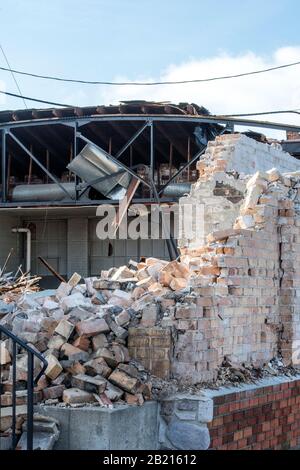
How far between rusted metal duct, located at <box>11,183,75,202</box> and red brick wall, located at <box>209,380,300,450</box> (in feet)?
32.5

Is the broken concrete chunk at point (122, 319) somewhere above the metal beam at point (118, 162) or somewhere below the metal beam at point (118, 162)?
below

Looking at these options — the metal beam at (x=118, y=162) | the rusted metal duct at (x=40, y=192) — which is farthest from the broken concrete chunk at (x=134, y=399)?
the rusted metal duct at (x=40, y=192)

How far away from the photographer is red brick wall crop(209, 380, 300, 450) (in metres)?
5.65

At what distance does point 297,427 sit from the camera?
6.90 metres

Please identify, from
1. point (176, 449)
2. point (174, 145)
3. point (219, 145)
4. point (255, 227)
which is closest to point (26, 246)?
point (174, 145)

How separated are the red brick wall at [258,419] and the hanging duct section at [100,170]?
353 inches

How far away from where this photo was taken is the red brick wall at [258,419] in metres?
5.65

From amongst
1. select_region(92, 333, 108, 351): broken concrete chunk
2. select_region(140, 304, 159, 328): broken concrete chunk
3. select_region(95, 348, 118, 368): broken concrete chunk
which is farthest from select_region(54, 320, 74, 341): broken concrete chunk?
select_region(140, 304, 159, 328): broken concrete chunk

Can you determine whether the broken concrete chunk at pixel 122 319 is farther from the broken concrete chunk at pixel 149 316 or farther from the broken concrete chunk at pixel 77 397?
the broken concrete chunk at pixel 77 397

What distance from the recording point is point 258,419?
20.4 ft

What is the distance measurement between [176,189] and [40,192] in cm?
368

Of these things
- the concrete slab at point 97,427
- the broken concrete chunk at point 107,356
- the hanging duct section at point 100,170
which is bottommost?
the concrete slab at point 97,427

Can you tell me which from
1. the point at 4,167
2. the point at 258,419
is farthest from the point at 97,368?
the point at 4,167
